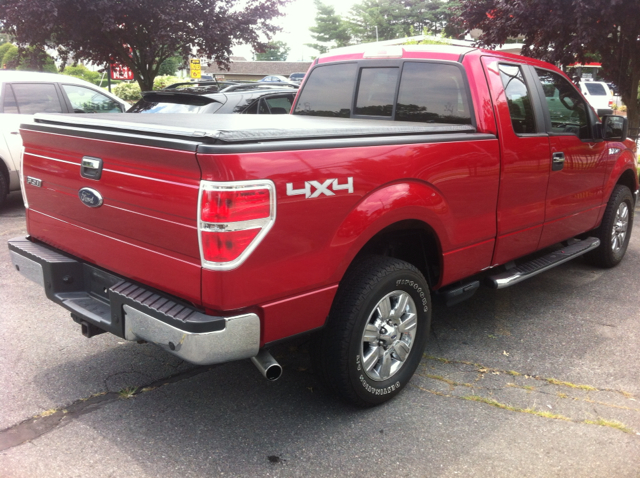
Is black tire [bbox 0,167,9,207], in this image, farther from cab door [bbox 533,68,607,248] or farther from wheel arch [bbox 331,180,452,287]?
cab door [bbox 533,68,607,248]

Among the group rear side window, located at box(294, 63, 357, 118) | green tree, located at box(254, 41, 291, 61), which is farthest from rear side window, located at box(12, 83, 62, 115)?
green tree, located at box(254, 41, 291, 61)

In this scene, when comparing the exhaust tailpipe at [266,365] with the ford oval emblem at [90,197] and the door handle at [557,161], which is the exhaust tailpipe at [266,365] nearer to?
the ford oval emblem at [90,197]

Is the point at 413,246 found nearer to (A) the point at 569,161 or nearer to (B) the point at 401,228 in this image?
(B) the point at 401,228

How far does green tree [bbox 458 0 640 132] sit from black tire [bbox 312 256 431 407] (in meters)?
6.82

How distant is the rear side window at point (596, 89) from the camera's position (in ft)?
87.6

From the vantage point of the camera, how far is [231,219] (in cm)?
237

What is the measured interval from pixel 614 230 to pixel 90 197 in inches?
194

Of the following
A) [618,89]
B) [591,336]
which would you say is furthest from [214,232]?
[618,89]

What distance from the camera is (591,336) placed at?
4.27m

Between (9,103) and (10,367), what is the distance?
5294 millimetres

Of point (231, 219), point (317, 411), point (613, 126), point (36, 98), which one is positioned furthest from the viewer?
point (36, 98)

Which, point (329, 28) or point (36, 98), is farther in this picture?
point (329, 28)

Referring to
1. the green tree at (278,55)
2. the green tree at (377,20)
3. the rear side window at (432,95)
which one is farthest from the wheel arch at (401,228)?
the green tree at (278,55)

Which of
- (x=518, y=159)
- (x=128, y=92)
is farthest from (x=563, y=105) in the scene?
(x=128, y=92)
